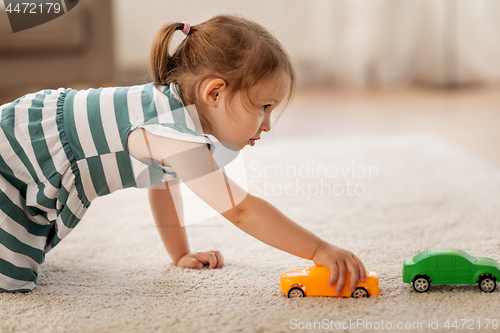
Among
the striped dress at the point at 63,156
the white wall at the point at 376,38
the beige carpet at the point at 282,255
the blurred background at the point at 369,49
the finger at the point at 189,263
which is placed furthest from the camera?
the white wall at the point at 376,38

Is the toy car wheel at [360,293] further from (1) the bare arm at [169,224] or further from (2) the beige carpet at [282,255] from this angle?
(1) the bare arm at [169,224]

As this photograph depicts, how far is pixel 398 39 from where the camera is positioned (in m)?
3.13

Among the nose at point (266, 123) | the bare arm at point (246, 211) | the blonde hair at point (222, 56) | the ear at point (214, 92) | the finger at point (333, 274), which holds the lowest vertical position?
the finger at point (333, 274)

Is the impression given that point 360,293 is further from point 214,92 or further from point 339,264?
point 214,92

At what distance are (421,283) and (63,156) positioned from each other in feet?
1.64

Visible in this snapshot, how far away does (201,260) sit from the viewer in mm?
798

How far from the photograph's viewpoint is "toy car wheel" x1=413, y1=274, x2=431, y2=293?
627mm

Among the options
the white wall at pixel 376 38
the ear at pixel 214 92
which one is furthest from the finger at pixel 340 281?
the white wall at pixel 376 38

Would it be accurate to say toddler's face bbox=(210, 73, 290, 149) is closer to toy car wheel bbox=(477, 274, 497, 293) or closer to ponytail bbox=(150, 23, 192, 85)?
ponytail bbox=(150, 23, 192, 85)

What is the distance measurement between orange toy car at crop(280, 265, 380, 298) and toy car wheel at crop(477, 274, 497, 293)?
0.41 ft

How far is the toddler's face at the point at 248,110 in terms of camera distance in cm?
69

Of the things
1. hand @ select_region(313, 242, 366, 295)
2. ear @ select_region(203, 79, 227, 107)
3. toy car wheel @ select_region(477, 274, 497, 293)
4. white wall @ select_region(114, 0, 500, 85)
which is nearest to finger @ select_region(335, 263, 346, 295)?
hand @ select_region(313, 242, 366, 295)

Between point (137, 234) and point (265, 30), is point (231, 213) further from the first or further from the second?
point (137, 234)

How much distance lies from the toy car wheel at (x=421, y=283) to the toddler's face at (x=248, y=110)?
293 mm
